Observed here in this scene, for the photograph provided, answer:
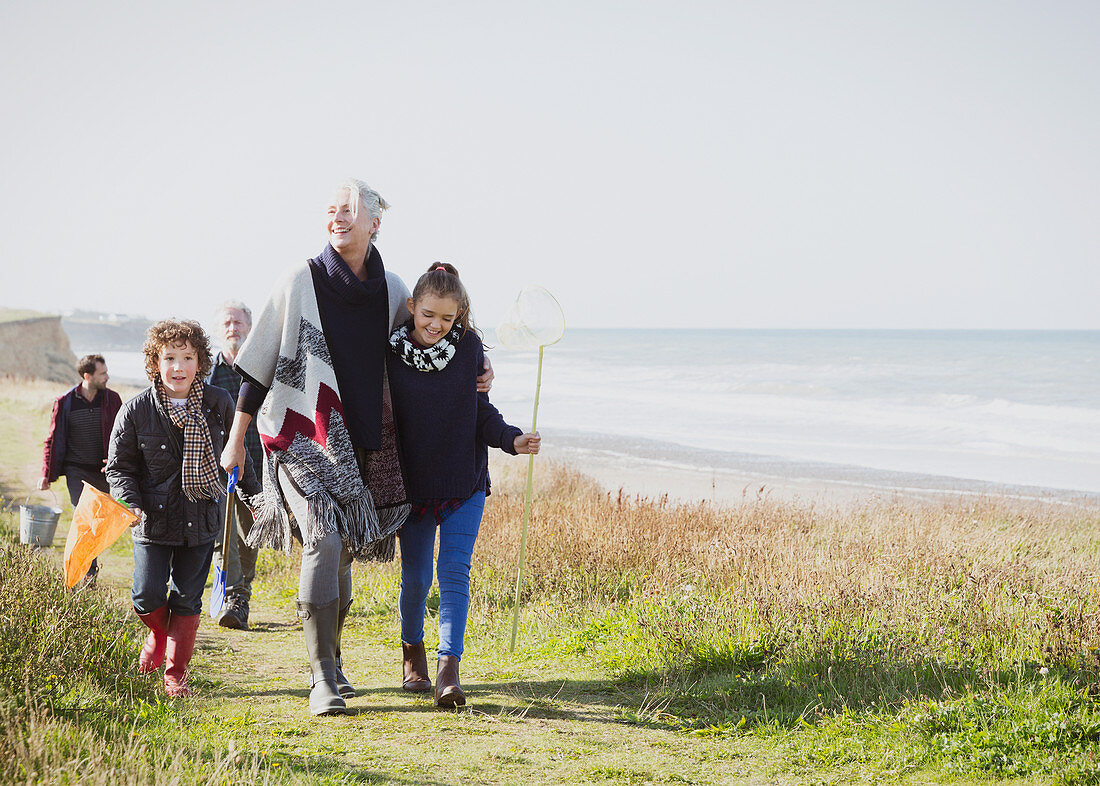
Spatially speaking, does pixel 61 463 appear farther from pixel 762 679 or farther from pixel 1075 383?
pixel 1075 383

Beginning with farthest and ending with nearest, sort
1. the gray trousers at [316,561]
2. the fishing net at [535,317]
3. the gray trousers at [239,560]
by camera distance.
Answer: the gray trousers at [239,560] < the fishing net at [535,317] < the gray trousers at [316,561]

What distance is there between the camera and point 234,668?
4.77m

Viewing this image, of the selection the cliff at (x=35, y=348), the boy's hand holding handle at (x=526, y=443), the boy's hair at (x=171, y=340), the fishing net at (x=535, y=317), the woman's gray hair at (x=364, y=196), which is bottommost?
the cliff at (x=35, y=348)

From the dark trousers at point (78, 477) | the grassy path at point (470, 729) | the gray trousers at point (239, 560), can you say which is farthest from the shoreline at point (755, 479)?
the grassy path at point (470, 729)

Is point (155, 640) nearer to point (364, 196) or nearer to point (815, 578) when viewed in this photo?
point (364, 196)

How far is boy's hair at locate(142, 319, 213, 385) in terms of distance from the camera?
4293mm

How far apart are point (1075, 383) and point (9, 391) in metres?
41.9

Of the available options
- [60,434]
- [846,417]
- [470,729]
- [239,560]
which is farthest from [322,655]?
[846,417]

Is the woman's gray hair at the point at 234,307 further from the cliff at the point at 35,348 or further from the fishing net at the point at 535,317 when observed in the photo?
the cliff at the point at 35,348

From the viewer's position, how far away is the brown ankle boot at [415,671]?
4281 millimetres

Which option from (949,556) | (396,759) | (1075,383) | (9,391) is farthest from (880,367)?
(396,759)

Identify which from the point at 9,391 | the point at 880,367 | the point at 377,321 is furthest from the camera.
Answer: the point at 880,367

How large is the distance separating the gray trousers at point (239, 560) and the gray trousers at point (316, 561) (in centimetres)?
163

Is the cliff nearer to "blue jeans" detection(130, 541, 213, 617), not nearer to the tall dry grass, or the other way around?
the tall dry grass
